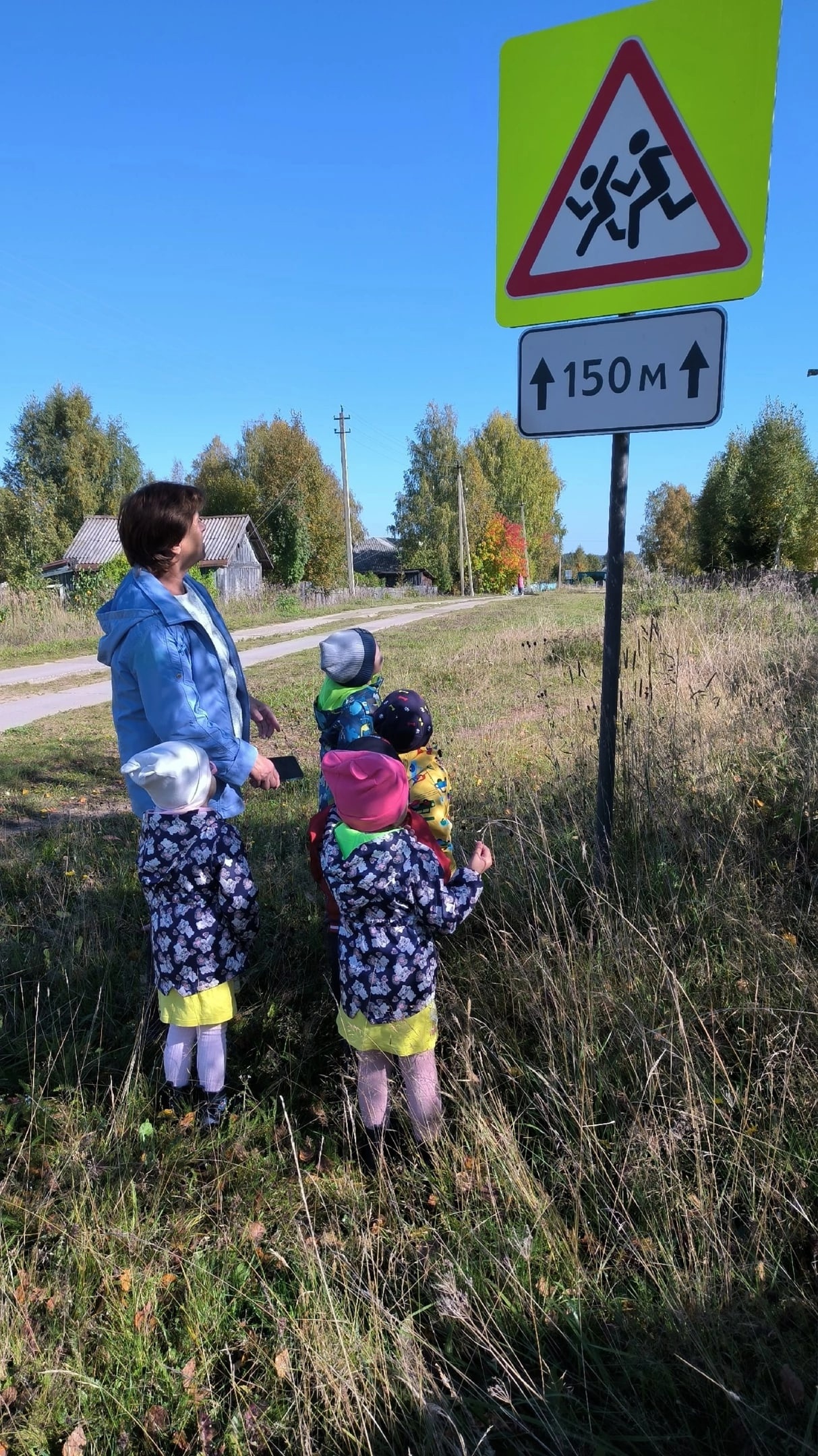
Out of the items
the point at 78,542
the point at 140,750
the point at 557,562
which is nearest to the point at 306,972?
the point at 140,750

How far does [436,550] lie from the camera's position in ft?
197

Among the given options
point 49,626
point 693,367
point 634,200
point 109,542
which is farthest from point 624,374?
point 109,542

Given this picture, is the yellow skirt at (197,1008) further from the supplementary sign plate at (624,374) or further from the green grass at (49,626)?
the green grass at (49,626)

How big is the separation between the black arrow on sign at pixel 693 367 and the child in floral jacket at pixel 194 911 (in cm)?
171

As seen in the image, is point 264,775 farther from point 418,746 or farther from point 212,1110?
A: point 212,1110

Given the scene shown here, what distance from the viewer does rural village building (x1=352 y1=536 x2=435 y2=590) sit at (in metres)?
68.5

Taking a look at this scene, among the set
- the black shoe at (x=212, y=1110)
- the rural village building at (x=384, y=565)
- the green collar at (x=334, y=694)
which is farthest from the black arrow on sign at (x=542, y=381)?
the rural village building at (x=384, y=565)

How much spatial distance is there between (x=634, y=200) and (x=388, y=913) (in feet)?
7.03

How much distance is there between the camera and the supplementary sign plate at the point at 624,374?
7.15ft

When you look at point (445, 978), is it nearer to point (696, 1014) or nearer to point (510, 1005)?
point (510, 1005)

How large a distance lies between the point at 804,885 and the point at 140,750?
2337 mm

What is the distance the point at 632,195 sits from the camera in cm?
229

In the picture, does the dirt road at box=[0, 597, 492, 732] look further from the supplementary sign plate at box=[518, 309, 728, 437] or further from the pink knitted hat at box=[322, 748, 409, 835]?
the supplementary sign plate at box=[518, 309, 728, 437]

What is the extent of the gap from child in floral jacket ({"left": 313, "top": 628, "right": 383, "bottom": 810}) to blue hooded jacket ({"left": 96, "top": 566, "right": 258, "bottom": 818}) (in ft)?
2.04
